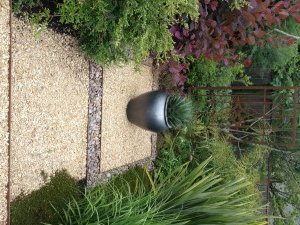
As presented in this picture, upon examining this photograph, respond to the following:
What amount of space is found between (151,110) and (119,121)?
0.31 m

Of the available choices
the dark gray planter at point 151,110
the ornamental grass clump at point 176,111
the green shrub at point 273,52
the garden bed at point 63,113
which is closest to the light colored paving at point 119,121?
the garden bed at point 63,113

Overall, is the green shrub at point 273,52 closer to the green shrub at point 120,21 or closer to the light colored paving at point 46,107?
the green shrub at point 120,21

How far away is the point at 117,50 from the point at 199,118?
6.96 ft

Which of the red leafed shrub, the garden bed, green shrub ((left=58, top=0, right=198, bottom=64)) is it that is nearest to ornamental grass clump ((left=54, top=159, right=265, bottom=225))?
the garden bed

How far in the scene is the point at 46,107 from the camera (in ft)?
6.82

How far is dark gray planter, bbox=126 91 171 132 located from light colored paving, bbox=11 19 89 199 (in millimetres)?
541

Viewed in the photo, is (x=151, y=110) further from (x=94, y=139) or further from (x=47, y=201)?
(x=47, y=201)

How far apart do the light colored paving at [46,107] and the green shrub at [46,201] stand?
5 cm

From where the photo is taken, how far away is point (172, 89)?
3732mm

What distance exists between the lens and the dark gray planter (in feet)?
9.02

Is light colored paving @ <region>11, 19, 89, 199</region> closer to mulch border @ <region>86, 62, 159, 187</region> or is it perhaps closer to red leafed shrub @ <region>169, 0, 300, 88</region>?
mulch border @ <region>86, 62, 159, 187</region>

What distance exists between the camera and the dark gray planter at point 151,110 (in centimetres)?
275

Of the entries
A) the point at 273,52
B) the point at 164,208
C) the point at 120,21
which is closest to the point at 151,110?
the point at 164,208

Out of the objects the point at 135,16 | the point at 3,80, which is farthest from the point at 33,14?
the point at 135,16
